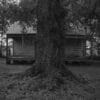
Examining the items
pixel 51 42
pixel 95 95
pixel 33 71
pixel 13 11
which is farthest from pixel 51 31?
pixel 13 11

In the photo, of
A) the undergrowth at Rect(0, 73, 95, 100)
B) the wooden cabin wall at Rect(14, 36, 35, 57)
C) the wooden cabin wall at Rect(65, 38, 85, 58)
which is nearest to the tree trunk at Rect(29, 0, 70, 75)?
the undergrowth at Rect(0, 73, 95, 100)

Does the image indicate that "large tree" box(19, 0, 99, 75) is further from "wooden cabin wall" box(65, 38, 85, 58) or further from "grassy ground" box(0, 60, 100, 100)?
"wooden cabin wall" box(65, 38, 85, 58)

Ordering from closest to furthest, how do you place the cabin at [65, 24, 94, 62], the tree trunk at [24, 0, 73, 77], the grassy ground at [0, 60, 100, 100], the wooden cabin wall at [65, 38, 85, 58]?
the grassy ground at [0, 60, 100, 100] < the tree trunk at [24, 0, 73, 77] < the cabin at [65, 24, 94, 62] < the wooden cabin wall at [65, 38, 85, 58]

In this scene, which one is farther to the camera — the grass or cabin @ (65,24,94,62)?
cabin @ (65,24,94,62)

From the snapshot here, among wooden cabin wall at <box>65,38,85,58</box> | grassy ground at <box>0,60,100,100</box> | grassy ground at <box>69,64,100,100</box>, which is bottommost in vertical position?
grassy ground at <box>69,64,100,100</box>

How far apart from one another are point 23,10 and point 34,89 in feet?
23.7

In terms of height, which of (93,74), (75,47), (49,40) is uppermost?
(49,40)

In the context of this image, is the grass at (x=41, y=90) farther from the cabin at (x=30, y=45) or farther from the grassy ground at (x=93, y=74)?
the cabin at (x=30, y=45)

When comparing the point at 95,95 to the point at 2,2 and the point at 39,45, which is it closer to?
the point at 39,45

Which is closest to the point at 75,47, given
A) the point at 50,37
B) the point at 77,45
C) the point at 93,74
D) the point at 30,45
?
the point at 77,45

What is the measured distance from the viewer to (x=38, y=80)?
8023mm

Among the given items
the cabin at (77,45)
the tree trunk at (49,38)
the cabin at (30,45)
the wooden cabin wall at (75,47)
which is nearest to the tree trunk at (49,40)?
the tree trunk at (49,38)

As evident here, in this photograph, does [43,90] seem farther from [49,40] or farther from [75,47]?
[75,47]

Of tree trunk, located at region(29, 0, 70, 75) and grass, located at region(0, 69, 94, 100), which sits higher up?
tree trunk, located at region(29, 0, 70, 75)
